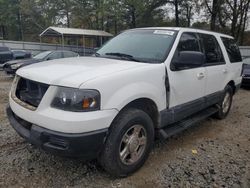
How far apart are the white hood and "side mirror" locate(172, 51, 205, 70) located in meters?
0.59

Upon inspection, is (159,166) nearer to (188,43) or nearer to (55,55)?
(188,43)

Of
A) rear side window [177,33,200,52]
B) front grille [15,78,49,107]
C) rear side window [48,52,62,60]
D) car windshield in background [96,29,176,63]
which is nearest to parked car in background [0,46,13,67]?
rear side window [48,52,62,60]

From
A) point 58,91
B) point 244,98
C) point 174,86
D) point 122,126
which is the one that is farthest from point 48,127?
point 244,98

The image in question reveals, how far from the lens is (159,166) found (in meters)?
3.50

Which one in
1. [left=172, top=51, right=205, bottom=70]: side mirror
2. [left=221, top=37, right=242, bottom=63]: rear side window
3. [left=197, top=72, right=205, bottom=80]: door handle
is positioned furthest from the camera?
[left=221, top=37, right=242, bottom=63]: rear side window

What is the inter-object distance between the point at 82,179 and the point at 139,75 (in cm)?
141

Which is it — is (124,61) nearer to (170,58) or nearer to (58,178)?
(170,58)

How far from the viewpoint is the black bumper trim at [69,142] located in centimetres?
256

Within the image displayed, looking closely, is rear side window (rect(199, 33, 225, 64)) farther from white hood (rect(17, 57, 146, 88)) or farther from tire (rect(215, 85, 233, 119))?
white hood (rect(17, 57, 146, 88))

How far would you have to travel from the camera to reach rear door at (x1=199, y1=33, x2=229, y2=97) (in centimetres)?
460

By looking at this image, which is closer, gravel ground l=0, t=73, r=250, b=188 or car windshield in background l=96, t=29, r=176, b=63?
gravel ground l=0, t=73, r=250, b=188

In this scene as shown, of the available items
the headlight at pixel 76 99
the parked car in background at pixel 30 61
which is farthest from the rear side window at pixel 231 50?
the parked car in background at pixel 30 61

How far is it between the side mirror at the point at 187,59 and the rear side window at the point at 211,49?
3.66 ft

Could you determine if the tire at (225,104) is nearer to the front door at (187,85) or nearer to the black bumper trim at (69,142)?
the front door at (187,85)
